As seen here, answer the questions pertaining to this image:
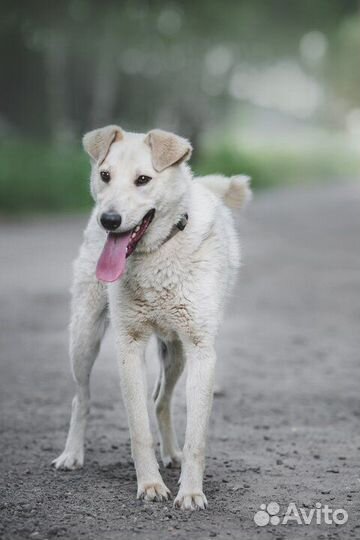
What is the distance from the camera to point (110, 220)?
4.45m

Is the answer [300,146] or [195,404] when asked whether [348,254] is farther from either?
[300,146]

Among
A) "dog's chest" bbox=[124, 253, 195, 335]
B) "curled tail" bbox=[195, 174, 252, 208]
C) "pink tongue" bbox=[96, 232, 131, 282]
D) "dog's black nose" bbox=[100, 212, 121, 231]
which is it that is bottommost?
"dog's chest" bbox=[124, 253, 195, 335]

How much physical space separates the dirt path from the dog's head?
3.78 ft

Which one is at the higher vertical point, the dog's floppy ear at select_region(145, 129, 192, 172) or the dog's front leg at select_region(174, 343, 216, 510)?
the dog's floppy ear at select_region(145, 129, 192, 172)

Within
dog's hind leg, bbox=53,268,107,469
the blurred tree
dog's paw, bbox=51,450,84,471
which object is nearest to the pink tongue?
dog's hind leg, bbox=53,268,107,469

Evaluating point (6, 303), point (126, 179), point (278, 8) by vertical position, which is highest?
point (278, 8)

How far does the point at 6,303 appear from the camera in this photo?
11.1 meters

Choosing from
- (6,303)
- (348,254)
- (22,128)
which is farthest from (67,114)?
(6,303)

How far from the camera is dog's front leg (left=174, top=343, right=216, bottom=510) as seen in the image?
4.52 meters

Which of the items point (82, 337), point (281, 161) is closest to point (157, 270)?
point (82, 337)

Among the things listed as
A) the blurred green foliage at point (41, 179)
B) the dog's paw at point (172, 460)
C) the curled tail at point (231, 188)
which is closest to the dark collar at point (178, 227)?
the curled tail at point (231, 188)

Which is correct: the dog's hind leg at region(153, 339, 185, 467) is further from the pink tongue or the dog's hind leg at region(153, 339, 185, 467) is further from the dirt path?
the pink tongue

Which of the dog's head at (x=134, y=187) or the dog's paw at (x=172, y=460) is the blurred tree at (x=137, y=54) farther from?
the dog's head at (x=134, y=187)

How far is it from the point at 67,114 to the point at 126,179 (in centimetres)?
2687
